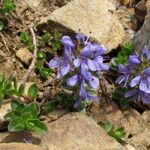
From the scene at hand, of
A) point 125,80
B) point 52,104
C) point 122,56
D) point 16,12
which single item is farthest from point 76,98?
point 16,12

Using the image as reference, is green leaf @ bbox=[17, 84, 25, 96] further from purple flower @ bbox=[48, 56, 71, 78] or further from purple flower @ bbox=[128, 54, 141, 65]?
purple flower @ bbox=[128, 54, 141, 65]

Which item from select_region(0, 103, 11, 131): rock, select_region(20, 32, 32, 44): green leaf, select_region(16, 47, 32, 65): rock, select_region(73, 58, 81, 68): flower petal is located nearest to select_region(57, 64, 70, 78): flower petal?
select_region(73, 58, 81, 68): flower petal

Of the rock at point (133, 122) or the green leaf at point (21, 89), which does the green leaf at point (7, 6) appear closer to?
the green leaf at point (21, 89)

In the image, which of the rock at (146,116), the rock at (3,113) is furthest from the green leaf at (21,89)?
the rock at (146,116)

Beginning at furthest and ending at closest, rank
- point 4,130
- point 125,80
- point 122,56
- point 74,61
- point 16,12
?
1. point 16,12
2. point 122,56
3. point 125,80
4. point 4,130
5. point 74,61

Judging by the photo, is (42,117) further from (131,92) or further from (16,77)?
(131,92)

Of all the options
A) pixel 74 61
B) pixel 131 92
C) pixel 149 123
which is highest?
pixel 74 61

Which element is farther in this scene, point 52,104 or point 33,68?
point 33,68
